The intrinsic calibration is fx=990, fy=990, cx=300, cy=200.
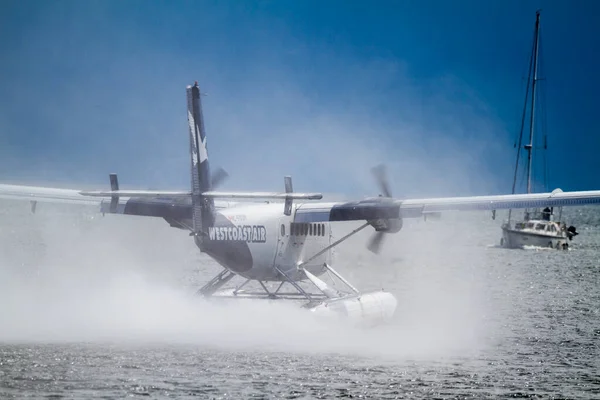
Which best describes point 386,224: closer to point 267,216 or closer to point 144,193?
point 267,216

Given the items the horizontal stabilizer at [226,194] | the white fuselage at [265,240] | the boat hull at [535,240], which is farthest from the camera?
the boat hull at [535,240]

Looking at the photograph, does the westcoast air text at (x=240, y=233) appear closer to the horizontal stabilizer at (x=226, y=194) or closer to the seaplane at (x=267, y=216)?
the seaplane at (x=267, y=216)

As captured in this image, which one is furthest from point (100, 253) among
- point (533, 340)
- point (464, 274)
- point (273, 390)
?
point (273, 390)

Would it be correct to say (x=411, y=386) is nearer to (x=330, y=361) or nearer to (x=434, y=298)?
(x=330, y=361)

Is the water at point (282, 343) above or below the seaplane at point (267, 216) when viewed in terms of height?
below

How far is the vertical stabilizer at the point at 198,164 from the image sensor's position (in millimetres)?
31562

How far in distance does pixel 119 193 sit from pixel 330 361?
336 inches

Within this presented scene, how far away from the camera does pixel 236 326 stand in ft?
112

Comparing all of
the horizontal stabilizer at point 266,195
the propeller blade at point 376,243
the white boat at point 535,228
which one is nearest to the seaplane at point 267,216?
the propeller blade at point 376,243

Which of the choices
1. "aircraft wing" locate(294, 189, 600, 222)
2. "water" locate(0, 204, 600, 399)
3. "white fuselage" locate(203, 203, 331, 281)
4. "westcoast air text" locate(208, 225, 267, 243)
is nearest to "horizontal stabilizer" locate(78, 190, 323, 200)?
"westcoast air text" locate(208, 225, 267, 243)

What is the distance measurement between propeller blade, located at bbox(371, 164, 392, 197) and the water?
16.0ft

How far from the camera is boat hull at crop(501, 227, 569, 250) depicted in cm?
9244

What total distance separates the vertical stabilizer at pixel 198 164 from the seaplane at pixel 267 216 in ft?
0.10

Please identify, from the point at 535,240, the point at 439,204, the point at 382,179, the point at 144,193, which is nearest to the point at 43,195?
the point at 144,193
